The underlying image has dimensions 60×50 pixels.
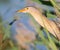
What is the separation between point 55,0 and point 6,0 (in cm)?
22

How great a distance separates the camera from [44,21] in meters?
0.87

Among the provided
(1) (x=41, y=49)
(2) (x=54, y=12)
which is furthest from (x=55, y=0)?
(1) (x=41, y=49)

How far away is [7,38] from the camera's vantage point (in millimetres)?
836

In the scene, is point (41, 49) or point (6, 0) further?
point (6, 0)

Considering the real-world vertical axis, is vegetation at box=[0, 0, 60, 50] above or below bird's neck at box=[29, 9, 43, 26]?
below

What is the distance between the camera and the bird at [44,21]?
0.87 m

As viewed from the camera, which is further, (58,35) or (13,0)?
(13,0)

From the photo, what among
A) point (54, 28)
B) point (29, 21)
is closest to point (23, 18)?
point (29, 21)

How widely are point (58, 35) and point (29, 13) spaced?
5.7 inches

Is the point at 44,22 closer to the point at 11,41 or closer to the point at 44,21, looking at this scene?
the point at 44,21

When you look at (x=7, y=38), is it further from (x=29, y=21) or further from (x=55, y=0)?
(x=55, y=0)

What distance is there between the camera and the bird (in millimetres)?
865

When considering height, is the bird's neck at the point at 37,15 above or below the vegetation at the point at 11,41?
above

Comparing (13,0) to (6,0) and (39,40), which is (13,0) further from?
(39,40)
